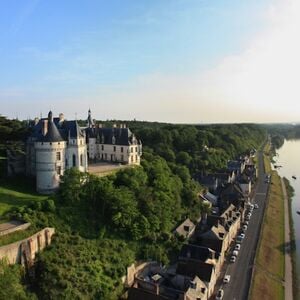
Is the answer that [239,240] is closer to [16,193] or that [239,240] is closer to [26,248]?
[26,248]

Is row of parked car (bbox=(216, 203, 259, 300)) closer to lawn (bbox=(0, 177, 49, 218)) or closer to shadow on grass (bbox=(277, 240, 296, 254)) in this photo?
shadow on grass (bbox=(277, 240, 296, 254))

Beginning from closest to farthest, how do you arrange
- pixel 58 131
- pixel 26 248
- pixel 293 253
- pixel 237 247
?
pixel 26 248 → pixel 237 247 → pixel 58 131 → pixel 293 253

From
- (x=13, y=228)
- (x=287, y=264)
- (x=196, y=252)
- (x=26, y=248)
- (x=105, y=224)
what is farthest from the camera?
(x=287, y=264)

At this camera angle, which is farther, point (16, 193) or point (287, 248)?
point (287, 248)

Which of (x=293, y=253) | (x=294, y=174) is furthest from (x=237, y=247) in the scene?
(x=294, y=174)

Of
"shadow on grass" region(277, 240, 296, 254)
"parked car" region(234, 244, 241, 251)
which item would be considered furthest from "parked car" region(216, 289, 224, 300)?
"shadow on grass" region(277, 240, 296, 254)

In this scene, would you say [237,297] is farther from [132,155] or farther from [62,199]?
[132,155]

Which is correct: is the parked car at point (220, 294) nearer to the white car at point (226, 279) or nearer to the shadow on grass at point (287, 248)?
the white car at point (226, 279)
